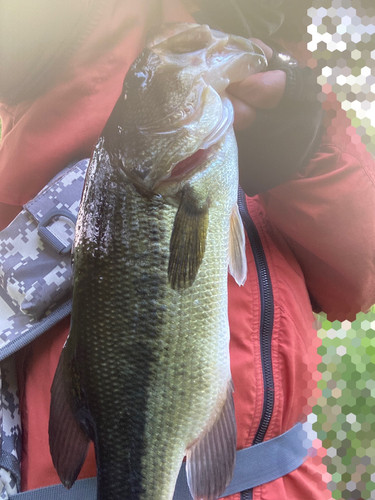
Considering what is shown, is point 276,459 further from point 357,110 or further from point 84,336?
point 357,110

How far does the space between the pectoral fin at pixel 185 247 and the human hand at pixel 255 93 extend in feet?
0.45

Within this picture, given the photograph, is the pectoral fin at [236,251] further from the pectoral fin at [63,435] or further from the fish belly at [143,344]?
the pectoral fin at [63,435]

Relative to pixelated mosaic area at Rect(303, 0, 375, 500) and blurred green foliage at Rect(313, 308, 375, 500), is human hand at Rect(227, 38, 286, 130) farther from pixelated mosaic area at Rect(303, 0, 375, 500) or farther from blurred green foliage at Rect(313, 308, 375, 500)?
blurred green foliage at Rect(313, 308, 375, 500)

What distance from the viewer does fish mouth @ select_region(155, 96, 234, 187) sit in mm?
378

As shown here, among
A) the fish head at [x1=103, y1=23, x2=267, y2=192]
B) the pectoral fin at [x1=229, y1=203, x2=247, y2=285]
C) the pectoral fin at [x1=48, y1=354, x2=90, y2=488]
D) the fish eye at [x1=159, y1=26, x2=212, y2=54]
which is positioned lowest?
the pectoral fin at [x1=48, y1=354, x2=90, y2=488]

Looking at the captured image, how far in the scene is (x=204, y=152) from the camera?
Result: 0.39m

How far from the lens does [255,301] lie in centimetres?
56

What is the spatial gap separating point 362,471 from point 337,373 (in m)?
0.21

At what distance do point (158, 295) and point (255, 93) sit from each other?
0.26 meters

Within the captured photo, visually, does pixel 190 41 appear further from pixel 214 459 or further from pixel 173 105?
pixel 214 459

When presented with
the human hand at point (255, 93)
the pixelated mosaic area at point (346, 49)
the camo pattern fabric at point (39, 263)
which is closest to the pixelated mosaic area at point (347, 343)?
the pixelated mosaic area at point (346, 49)

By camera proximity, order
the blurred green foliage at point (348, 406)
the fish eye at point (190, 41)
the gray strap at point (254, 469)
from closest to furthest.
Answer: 1. the fish eye at point (190, 41)
2. the gray strap at point (254, 469)
3. the blurred green foliage at point (348, 406)

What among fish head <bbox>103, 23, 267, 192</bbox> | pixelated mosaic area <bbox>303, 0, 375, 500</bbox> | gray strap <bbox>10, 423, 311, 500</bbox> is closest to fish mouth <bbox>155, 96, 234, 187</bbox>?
fish head <bbox>103, 23, 267, 192</bbox>

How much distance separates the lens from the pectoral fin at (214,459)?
0.37m
